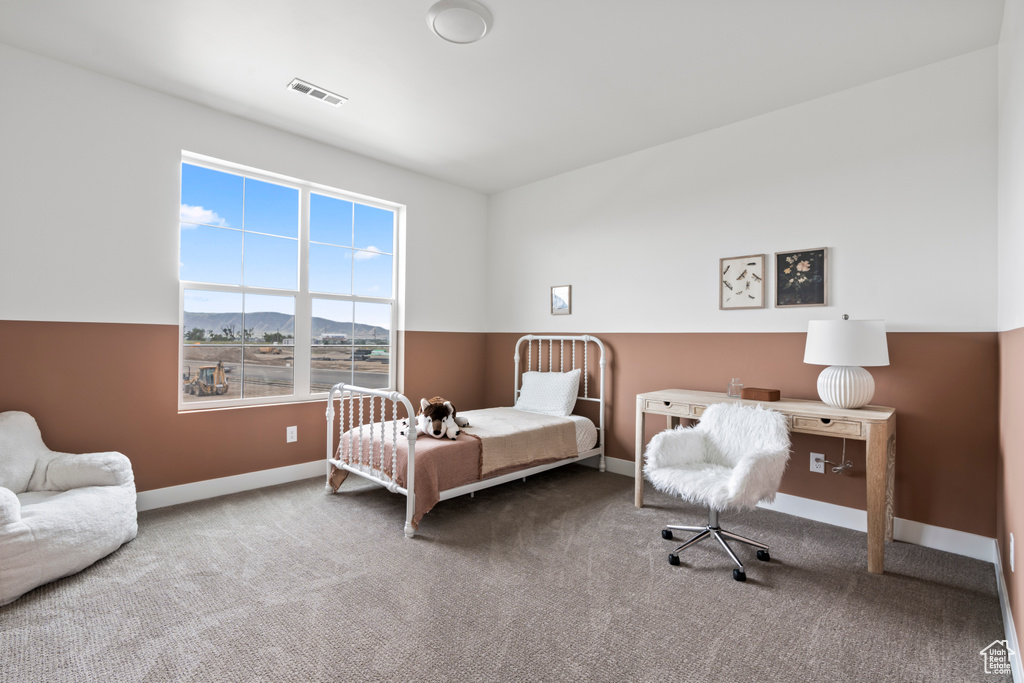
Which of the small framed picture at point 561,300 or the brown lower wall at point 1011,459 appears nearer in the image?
the brown lower wall at point 1011,459

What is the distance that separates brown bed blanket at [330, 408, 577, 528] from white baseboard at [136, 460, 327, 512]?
1.72 ft

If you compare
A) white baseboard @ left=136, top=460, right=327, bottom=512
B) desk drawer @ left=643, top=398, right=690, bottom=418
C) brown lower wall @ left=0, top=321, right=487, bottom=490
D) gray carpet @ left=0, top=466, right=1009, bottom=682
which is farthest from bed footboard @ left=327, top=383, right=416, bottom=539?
desk drawer @ left=643, top=398, right=690, bottom=418

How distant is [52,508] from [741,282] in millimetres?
4172

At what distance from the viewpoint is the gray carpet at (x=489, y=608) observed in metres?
1.73

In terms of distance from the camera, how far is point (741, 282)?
3.48 metres

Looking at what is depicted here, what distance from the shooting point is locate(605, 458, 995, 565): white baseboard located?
103 inches

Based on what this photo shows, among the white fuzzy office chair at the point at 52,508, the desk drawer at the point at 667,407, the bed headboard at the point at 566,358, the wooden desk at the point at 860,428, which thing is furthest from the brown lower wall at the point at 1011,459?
the white fuzzy office chair at the point at 52,508

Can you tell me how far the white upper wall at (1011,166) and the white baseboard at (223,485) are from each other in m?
4.23

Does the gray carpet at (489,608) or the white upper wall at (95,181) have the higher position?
the white upper wall at (95,181)

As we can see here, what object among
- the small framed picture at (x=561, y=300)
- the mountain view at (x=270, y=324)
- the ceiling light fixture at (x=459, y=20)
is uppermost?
the ceiling light fixture at (x=459, y=20)

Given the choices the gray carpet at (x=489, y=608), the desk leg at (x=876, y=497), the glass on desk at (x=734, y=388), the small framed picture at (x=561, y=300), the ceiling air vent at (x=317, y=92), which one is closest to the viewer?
the gray carpet at (x=489, y=608)

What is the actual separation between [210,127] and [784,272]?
13.4ft

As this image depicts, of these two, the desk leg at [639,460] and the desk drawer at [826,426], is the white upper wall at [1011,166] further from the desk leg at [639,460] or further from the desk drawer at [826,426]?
the desk leg at [639,460]

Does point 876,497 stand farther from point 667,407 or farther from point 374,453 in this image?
point 374,453
